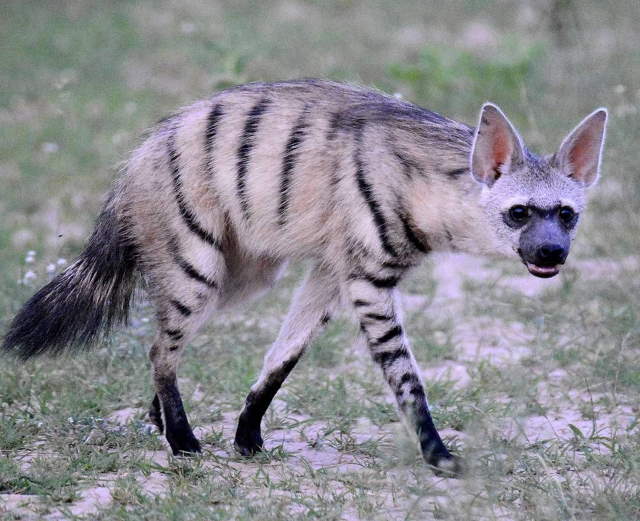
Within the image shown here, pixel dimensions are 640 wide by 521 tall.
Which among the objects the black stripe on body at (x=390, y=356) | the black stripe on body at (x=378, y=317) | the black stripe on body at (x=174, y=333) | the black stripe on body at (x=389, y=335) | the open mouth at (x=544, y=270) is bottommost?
the black stripe on body at (x=390, y=356)

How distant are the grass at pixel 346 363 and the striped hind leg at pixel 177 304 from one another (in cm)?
20

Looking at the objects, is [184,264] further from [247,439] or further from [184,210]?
[247,439]

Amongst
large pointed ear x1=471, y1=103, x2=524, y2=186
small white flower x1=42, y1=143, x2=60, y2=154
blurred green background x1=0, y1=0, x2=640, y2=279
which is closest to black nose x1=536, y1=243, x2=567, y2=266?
large pointed ear x1=471, y1=103, x2=524, y2=186

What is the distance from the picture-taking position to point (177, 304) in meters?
4.20

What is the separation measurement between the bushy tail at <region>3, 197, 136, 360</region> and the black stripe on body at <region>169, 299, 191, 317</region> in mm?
265

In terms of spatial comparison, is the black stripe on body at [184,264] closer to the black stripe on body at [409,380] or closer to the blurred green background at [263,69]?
the blurred green background at [263,69]

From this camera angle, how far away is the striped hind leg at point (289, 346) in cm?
423

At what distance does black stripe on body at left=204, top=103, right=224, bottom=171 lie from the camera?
4.25 m

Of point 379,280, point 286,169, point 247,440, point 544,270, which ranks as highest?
point 286,169

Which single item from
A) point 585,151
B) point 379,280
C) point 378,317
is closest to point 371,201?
point 379,280

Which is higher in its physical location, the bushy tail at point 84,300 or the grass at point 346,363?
the bushy tail at point 84,300

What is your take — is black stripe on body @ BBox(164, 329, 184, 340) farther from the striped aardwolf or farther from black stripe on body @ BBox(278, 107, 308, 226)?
black stripe on body @ BBox(278, 107, 308, 226)

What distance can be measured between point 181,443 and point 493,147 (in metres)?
1.55

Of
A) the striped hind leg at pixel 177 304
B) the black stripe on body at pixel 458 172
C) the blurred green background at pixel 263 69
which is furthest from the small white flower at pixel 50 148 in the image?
the black stripe on body at pixel 458 172
